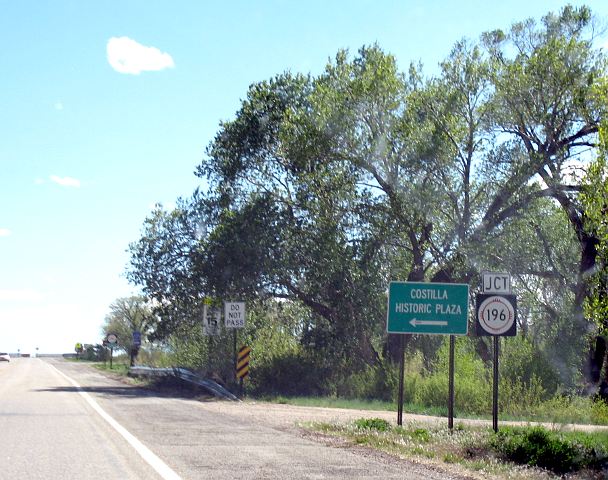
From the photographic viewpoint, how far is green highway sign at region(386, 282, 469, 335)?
1819cm

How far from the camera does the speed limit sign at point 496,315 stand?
1580 cm

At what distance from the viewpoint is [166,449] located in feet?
42.9

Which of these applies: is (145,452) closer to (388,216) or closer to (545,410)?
(545,410)

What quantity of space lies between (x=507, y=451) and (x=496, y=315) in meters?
3.38

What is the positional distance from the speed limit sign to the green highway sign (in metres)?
2.27

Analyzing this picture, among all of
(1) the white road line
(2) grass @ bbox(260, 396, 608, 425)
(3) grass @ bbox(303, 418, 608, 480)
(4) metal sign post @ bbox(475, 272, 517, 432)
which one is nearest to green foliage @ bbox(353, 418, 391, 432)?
(3) grass @ bbox(303, 418, 608, 480)

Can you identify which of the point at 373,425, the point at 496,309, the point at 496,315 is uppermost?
the point at 496,309

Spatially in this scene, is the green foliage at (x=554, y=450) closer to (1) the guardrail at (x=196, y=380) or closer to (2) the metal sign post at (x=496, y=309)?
(2) the metal sign post at (x=496, y=309)

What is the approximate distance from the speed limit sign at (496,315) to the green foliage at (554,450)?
8.83 ft

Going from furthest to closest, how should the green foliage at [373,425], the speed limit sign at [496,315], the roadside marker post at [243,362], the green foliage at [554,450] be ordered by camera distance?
the roadside marker post at [243,362] → the green foliage at [373,425] → the speed limit sign at [496,315] → the green foliage at [554,450]

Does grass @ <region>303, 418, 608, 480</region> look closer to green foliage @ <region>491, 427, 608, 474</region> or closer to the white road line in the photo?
green foliage @ <region>491, 427, 608, 474</region>

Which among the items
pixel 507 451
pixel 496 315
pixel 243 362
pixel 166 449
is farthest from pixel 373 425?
pixel 243 362

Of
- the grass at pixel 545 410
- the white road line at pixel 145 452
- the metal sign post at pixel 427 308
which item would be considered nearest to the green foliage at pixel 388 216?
the grass at pixel 545 410

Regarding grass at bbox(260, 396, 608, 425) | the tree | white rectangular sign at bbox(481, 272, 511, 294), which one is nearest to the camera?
white rectangular sign at bbox(481, 272, 511, 294)
